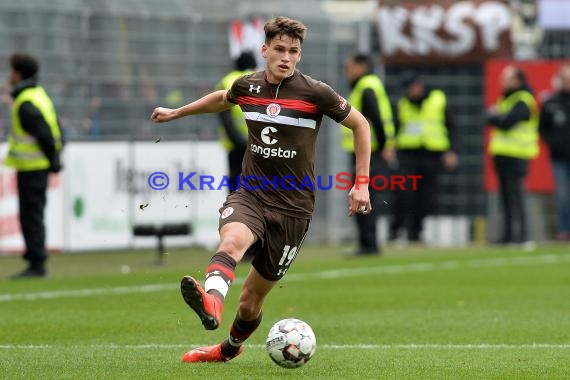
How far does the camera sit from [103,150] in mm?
19562

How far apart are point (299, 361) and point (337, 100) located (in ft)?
5.17

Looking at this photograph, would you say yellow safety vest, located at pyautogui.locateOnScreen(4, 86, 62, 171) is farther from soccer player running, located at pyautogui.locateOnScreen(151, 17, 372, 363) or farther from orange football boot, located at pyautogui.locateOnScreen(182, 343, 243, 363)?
soccer player running, located at pyautogui.locateOnScreen(151, 17, 372, 363)

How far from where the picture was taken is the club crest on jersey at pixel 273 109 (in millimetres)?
8617

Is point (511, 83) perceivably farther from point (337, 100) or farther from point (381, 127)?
point (337, 100)

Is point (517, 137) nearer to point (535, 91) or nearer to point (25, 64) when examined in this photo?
point (535, 91)

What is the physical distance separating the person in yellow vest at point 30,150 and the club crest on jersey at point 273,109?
728 centimetres

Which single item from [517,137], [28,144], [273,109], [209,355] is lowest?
[209,355]

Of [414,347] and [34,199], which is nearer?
[414,347]

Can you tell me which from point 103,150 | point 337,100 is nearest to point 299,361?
point 337,100

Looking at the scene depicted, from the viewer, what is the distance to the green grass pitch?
8797mm

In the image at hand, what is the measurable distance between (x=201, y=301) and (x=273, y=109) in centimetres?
156

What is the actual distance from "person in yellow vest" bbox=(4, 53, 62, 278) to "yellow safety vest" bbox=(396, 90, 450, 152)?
7.54m

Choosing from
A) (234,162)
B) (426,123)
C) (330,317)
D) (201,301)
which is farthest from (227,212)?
(426,123)

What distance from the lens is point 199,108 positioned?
8.99 metres
